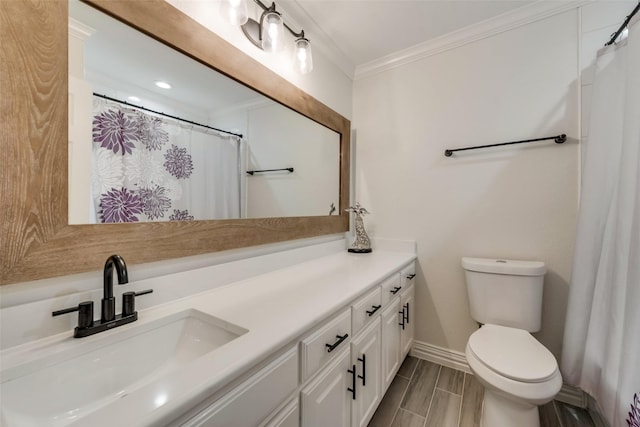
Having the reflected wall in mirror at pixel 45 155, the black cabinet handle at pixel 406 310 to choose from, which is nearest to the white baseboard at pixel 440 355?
the black cabinet handle at pixel 406 310

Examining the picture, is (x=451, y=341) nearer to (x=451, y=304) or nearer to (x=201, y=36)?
(x=451, y=304)

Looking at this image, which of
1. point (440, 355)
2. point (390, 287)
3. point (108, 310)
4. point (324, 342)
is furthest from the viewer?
point (440, 355)

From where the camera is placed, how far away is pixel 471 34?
5.72 ft

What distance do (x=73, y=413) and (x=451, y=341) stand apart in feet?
6.63

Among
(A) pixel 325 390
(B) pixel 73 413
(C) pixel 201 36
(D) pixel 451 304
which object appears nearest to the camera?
(B) pixel 73 413

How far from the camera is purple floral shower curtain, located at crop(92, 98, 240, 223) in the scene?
840 mm

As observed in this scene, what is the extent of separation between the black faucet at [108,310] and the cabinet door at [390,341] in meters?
1.12

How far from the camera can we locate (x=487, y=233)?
171cm

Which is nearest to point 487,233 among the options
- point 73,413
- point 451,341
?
point 451,341

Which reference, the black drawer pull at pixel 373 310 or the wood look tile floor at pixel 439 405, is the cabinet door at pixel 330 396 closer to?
the black drawer pull at pixel 373 310

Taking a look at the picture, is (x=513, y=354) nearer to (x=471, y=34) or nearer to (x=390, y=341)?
(x=390, y=341)

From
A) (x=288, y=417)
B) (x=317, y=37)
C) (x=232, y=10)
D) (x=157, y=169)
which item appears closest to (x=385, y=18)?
(x=317, y=37)

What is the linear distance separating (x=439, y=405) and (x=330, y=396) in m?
0.97

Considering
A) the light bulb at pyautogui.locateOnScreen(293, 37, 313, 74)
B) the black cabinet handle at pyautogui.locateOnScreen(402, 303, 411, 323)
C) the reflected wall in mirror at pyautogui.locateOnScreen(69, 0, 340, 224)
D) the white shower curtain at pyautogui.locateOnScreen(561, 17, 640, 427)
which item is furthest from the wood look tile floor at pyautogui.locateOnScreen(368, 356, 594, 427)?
the light bulb at pyautogui.locateOnScreen(293, 37, 313, 74)
